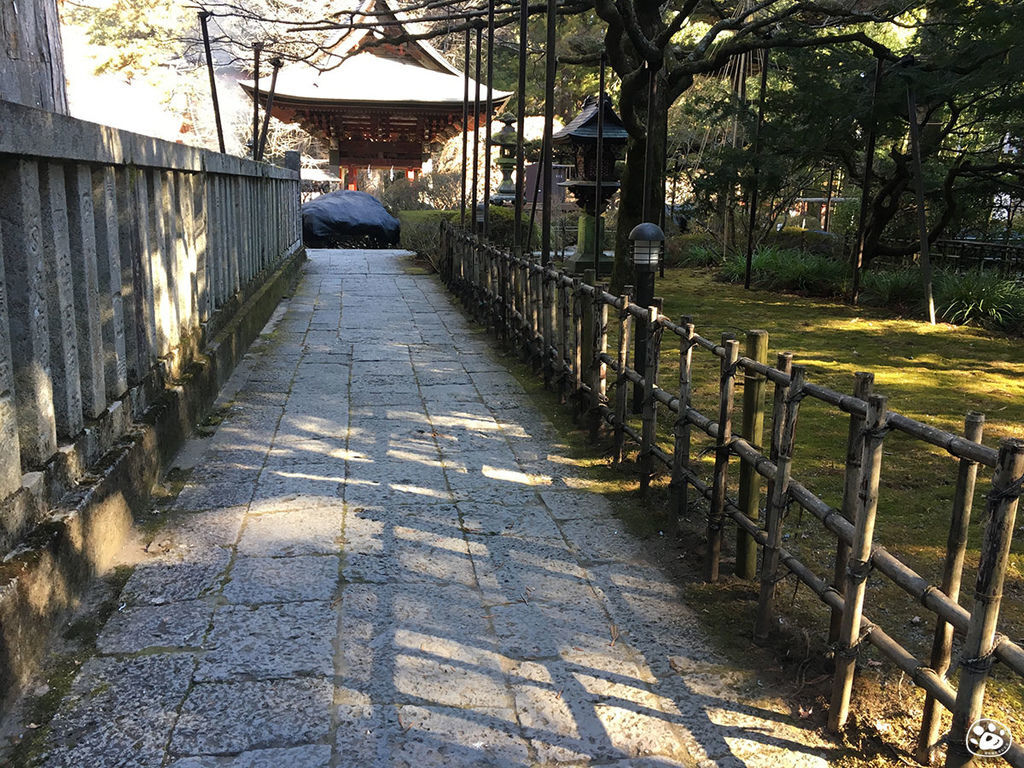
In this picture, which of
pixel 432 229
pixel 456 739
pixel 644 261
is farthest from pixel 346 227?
pixel 456 739

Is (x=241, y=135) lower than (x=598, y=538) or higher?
higher

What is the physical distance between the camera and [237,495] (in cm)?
424

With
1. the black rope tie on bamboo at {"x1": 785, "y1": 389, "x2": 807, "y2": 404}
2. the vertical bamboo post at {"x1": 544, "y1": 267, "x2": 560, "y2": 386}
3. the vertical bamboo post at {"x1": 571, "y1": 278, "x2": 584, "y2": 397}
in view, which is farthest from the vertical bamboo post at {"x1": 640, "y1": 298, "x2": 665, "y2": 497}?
the vertical bamboo post at {"x1": 544, "y1": 267, "x2": 560, "y2": 386}

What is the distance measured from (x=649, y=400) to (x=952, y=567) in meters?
2.09

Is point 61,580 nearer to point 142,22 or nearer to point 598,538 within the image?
point 598,538

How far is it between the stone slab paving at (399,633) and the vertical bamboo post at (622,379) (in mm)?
325

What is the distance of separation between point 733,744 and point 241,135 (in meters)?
35.1

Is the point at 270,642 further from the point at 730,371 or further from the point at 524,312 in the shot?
the point at 524,312

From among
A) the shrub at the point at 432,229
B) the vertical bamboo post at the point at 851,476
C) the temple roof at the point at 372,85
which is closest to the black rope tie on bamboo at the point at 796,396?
the vertical bamboo post at the point at 851,476

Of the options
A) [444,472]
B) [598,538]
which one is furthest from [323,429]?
[598,538]

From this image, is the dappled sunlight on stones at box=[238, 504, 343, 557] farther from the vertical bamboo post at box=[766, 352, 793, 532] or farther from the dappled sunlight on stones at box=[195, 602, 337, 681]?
the vertical bamboo post at box=[766, 352, 793, 532]

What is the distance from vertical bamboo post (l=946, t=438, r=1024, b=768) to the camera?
6.40 feet

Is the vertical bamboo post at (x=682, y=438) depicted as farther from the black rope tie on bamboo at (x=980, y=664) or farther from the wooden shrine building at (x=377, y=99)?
the wooden shrine building at (x=377, y=99)

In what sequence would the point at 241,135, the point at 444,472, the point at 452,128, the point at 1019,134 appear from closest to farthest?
the point at 444,472 → the point at 1019,134 → the point at 452,128 → the point at 241,135
